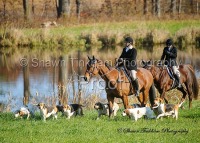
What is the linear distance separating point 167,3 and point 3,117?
50416 mm

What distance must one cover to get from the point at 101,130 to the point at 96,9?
46080mm

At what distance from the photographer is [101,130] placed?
39.0 feet

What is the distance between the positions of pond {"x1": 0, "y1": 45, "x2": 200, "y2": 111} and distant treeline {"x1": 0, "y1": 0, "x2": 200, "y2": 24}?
36.1 ft

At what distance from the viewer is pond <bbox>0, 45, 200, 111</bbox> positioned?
20237mm

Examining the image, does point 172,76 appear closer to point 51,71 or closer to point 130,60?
point 130,60

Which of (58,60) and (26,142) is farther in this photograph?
(58,60)

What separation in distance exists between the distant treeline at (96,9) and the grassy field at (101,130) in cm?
3381

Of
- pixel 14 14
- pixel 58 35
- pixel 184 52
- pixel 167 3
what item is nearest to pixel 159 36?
pixel 184 52

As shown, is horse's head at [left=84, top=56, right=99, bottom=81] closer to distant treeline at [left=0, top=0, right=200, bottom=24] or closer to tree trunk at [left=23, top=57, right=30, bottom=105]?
tree trunk at [left=23, top=57, right=30, bottom=105]

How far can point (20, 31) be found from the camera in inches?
1531

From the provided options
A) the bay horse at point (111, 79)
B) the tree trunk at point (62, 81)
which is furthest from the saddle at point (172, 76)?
the tree trunk at point (62, 81)

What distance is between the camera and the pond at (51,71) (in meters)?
20.2

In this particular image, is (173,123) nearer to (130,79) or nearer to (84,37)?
(130,79)

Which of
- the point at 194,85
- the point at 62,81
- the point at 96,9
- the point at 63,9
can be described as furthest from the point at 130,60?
the point at 96,9
